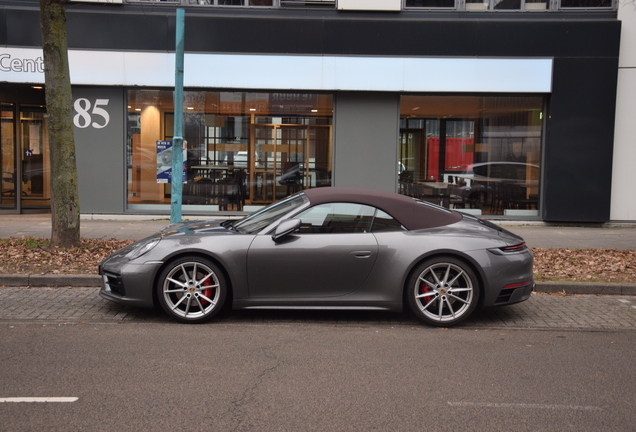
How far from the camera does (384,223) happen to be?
6379 mm

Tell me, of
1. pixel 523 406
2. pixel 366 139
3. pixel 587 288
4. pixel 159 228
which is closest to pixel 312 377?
pixel 523 406

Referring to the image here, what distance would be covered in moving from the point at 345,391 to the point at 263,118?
34.8 ft

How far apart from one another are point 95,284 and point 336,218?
3.52 m

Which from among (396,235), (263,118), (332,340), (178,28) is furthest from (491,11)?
(332,340)

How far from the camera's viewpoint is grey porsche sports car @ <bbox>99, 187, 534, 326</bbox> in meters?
6.14

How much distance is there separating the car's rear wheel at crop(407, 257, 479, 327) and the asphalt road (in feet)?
0.59

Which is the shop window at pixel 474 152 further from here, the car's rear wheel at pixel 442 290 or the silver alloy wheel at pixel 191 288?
the silver alloy wheel at pixel 191 288

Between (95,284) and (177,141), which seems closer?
(95,284)

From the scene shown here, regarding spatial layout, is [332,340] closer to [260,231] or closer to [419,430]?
[260,231]

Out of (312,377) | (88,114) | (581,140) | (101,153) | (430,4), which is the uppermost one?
(430,4)

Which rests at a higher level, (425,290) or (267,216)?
(267,216)

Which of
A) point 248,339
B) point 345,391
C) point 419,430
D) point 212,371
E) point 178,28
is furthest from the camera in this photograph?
point 178,28

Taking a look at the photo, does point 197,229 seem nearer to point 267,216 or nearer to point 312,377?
point 267,216

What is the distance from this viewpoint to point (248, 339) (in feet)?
18.9
